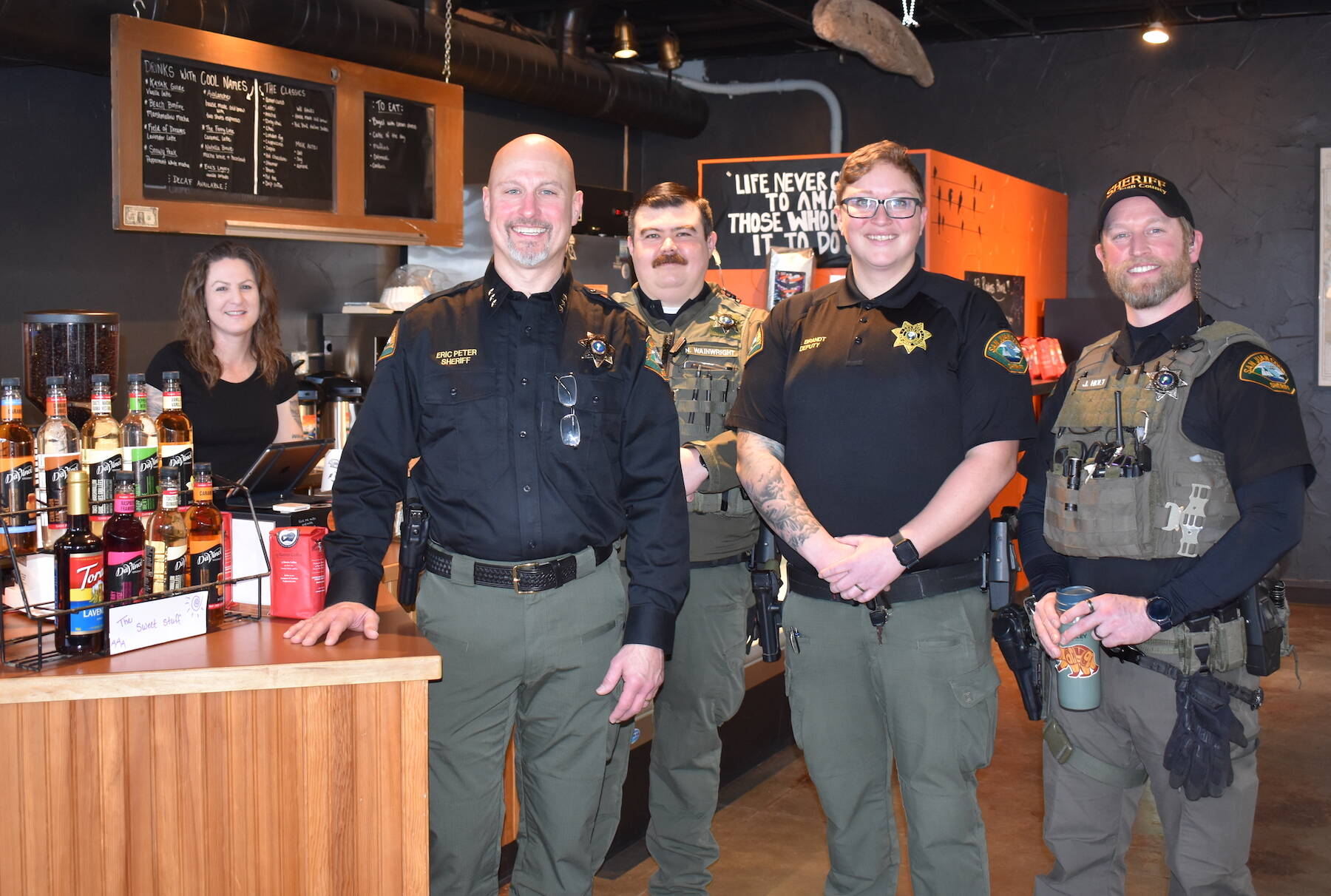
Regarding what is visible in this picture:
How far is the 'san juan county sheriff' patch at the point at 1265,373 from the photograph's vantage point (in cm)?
222

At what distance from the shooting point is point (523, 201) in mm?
2254

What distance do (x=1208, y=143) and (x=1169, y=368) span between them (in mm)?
5927

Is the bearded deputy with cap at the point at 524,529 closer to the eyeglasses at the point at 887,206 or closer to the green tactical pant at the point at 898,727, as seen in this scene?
the green tactical pant at the point at 898,727

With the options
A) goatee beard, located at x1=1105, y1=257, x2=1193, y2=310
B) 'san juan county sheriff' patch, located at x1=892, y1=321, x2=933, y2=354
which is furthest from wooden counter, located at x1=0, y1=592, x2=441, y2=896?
goatee beard, located at x1=1105, y1=257, x2=1193, y2=310

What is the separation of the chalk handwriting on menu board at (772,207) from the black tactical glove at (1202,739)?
3.14 m

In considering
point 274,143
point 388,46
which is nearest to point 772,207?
point 388,46

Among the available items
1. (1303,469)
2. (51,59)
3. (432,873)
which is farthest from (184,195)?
(1303,469)

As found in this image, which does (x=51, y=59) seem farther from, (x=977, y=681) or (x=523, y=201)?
(x=977, y=681)

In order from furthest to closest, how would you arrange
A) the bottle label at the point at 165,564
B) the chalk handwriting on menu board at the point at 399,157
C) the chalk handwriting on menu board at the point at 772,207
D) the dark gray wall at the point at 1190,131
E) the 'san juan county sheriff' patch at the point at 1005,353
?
the dark gray wall at the point at 1190,131, the chalk handwriting on menu board at the point at 399,157, the chalk handwriting on menu board at the point at 772,207, the 'san juan county sheriff' patch at the point at 1005,353, the bottle label at the point at 165,564

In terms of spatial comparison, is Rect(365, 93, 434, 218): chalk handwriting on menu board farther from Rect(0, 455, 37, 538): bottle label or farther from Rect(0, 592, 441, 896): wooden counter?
Rect(0, 592, 441, 896): wooden counter

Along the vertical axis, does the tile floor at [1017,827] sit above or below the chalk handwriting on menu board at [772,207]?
below

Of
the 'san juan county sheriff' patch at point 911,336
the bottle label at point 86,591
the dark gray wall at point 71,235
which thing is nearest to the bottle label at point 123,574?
the bottle label at point 86,591

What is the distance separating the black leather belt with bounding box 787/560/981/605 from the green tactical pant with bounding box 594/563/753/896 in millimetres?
582

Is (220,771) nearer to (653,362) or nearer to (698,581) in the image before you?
(653,362)
